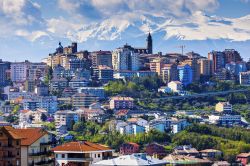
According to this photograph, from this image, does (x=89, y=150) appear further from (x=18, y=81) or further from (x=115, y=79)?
(x=18, y=81)

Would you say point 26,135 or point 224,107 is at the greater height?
point 26,135

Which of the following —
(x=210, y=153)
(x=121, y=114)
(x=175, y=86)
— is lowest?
(x=210, y=153)

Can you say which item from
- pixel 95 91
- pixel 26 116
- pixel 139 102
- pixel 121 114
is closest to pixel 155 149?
pixel 121 114

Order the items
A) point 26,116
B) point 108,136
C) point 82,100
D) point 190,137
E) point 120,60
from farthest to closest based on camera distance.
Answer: point 120,60 < point 82,100 < point 26,116 < point 190,137 < point 108,136

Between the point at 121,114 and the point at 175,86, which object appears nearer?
the point at 121,114

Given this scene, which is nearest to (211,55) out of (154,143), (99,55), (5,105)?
(99,55)

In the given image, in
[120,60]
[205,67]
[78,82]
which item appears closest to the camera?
[78,82]

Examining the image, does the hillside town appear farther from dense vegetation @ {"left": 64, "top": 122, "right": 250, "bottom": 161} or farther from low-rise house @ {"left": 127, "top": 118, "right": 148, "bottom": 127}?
low-rise house @ {"left": 127, "top": 118, "right": 148, "bottom": 127}

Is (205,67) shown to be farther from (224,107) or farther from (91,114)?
(91,114)
